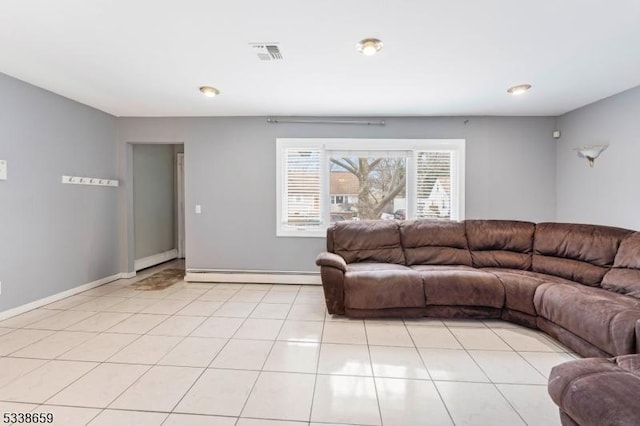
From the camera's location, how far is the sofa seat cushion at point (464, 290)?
3127 mm

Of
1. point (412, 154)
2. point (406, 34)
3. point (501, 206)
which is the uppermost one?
point (406, 34)

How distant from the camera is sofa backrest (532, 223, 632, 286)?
9.84ft

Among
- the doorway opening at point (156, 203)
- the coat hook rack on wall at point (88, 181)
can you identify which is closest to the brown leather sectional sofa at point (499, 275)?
the coat hook rack on wall at point (88, 181)

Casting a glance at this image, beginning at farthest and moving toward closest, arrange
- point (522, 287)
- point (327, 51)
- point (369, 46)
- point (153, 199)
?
point (153, 199)
point (522, 287)
point (327, 51)
point (369, 46)

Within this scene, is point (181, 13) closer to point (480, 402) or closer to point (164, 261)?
point (480, 402)

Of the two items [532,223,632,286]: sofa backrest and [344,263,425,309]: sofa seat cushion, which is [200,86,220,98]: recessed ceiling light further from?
[532,223,632,286]: sofa backrest

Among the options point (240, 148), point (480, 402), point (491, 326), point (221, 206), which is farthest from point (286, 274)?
point (480, 402)

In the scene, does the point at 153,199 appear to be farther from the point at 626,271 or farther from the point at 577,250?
the point at 626,271

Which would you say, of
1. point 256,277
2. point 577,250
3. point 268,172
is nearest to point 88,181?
point 268,172

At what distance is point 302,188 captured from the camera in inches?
181

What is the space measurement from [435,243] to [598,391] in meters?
2.56

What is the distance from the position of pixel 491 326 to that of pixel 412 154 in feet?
8.25

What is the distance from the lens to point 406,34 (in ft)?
7.62

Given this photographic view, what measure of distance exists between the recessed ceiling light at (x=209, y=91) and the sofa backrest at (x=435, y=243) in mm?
2799
